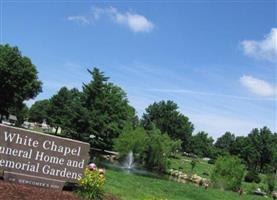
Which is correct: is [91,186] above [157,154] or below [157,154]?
below

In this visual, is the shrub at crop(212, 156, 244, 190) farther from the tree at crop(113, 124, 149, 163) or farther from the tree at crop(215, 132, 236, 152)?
the tree at crop(215, 132, 236, 152)

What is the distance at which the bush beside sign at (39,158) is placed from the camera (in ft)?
38.7

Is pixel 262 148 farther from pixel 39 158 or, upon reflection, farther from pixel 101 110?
pixel 39 158

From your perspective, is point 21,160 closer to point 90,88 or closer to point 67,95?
point 90,88

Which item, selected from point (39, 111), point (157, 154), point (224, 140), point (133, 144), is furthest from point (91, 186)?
point (224, 140)

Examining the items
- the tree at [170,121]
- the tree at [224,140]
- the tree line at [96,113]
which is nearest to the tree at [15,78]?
the tree line at [96,113]

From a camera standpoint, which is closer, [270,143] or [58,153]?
[58,153]

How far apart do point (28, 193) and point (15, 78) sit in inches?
2386

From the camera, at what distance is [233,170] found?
41469 mm

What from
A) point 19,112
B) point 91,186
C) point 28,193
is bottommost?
point 28,193

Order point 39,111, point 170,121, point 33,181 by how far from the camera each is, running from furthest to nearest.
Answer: point 39,111 → point 170,121 → point 33,181

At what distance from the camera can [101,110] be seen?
7406 cm

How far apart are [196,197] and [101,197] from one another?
411 inches

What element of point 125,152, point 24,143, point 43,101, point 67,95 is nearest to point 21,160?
point 24,143
